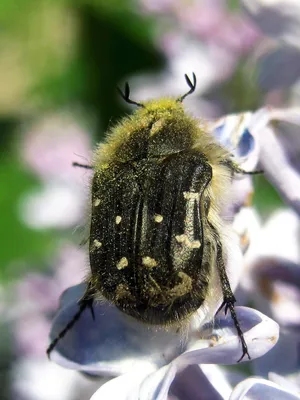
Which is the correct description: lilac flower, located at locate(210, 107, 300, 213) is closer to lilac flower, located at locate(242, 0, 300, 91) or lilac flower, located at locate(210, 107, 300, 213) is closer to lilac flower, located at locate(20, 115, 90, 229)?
lilac flower, located at locate(242, 0, 300, 91)

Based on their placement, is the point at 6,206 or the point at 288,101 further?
the point at 6,206

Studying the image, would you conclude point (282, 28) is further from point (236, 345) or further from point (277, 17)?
point (236, 345)

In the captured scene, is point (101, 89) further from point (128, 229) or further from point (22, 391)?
point (128, 229)

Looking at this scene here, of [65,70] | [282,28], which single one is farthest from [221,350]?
[65,70]

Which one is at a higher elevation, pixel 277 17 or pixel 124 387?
pixel 277 17

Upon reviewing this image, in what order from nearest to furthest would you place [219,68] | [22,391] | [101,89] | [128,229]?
[128,229]
[22,391]
[219,68]
[101,89]

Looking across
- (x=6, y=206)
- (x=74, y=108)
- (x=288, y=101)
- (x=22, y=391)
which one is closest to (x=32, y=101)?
(x=74, y=108)

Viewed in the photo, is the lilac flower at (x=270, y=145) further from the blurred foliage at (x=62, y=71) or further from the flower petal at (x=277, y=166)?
the blurred foliage at (x=62, y=71)

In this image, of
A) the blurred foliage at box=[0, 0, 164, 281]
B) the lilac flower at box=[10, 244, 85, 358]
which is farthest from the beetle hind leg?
the blurred foliage at box=[0, 0, 164, 281]
